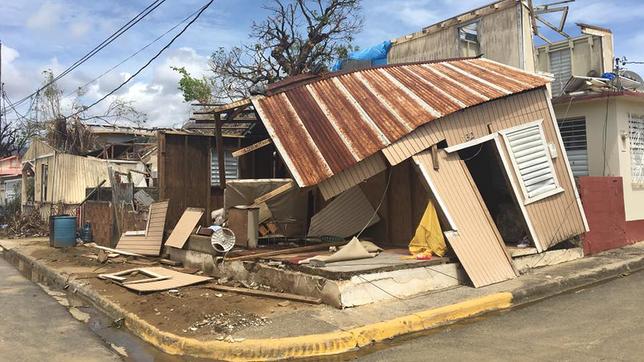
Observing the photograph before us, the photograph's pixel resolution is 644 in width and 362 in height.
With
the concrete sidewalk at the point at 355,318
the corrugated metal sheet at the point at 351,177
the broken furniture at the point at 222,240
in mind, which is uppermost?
the corrugated metal sheet at the point at 351,177

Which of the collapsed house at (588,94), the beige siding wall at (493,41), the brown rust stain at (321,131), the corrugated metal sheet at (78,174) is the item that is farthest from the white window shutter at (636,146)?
the corrugated metal sheet at (78,174)

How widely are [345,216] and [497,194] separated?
3282 mm

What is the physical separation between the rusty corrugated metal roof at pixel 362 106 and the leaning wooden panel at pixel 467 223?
817 mm

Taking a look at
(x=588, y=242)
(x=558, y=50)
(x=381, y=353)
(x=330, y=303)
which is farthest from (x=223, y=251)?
(x=558, y=50)

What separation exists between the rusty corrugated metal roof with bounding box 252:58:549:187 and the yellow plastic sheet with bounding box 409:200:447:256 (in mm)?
1498

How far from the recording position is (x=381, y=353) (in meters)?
5.89

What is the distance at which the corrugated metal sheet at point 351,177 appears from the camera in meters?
8.45

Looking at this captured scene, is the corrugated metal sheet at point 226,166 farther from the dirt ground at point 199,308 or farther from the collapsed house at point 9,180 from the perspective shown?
the collapsed house at point 9,180

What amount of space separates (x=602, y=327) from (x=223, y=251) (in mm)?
6340

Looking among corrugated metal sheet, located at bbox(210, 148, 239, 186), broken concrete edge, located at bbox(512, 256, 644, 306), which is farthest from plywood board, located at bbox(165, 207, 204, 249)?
broken concrete edge, located at bbox(512, 256, 644, 306)

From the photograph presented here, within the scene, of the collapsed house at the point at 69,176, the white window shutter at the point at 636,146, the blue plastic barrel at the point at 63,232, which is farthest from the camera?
the collapsed house at the point at 69,176

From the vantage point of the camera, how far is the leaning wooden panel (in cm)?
848

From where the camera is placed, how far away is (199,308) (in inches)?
302

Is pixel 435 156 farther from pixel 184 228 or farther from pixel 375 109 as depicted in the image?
pixel 184 228
